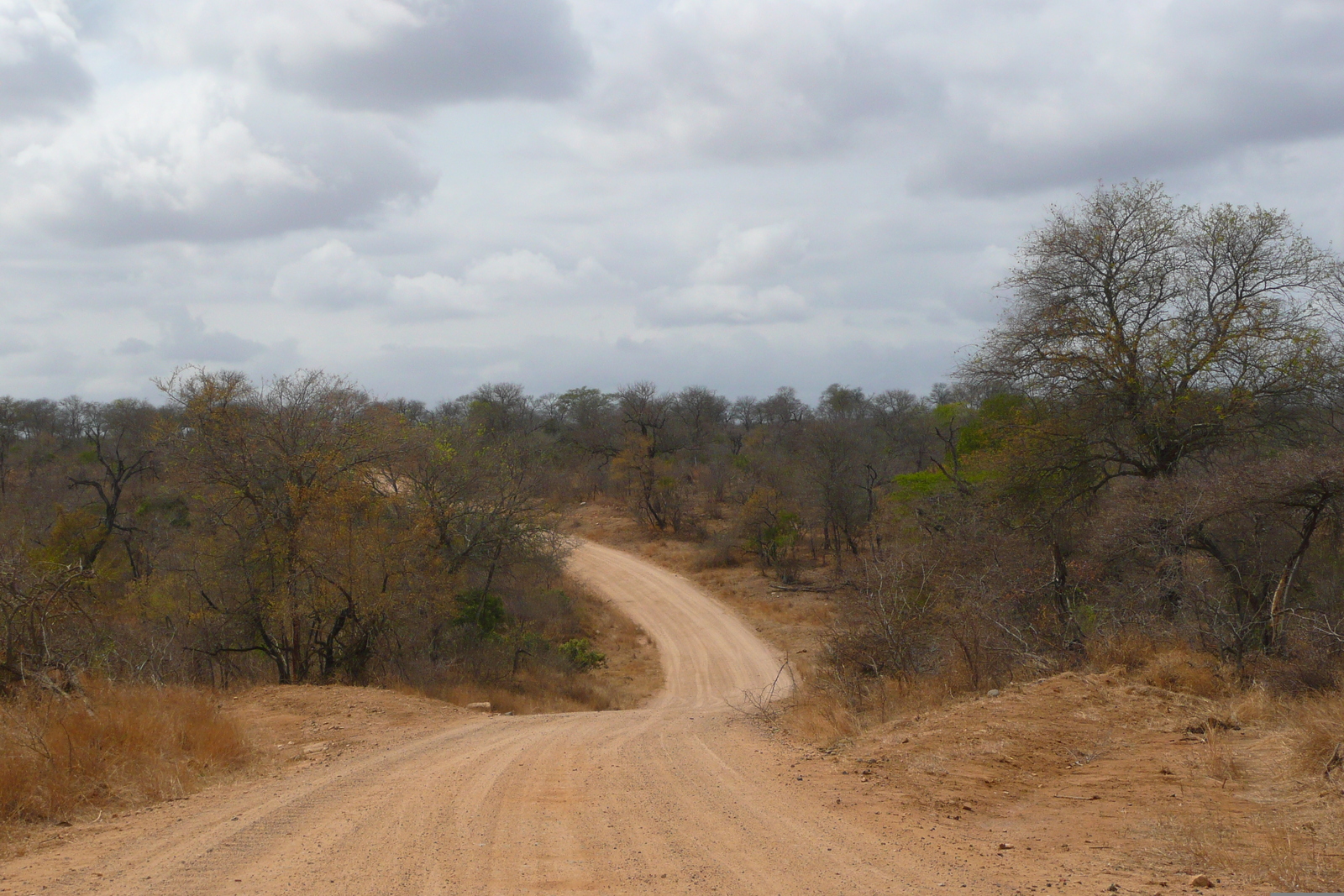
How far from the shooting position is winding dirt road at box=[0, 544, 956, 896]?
6.03 meters

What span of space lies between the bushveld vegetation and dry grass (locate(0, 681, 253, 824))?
0.49m

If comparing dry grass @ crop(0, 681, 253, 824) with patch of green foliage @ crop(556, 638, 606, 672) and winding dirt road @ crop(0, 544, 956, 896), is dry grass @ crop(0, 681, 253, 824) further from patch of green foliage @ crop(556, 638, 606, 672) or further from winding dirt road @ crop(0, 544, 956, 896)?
patch of green foliage @ crop(556, 638, 606, 672)

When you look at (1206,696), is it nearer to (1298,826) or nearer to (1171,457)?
(1298,826)

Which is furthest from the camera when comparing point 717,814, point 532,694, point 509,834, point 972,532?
point 532,694

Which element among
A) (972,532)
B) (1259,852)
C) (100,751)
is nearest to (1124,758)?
(1259,852)

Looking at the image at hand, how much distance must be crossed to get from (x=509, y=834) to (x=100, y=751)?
192 inches

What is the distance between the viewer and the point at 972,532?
20578 millimetres

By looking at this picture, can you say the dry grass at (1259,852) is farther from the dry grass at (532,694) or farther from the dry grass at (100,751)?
the dry grass at (532,694)

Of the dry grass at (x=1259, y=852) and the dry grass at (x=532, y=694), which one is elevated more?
the dry grass at (x=1259, y=852)

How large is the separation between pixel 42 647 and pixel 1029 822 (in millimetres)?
11024

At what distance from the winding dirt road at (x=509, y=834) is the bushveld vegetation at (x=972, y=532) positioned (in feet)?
11.0

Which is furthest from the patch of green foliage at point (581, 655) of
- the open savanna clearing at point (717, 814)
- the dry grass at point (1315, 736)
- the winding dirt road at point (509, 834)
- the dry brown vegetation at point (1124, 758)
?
the dry grass at point (1315, 736)

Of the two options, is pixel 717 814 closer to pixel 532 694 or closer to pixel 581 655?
pixel 532 694

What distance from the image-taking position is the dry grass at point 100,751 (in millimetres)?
7927
